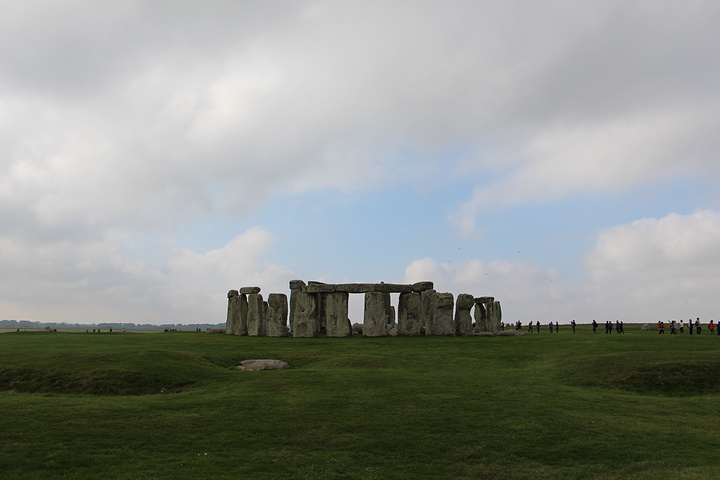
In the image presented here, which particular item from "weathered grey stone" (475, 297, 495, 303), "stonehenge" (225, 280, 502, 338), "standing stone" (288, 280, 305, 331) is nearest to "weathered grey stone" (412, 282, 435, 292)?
"stonehenge" (225, 280, 502, 338)

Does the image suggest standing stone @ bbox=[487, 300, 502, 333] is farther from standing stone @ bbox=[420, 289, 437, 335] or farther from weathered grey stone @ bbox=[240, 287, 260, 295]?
weathered grey stone @ bbox=[240, 287, 260, 295]

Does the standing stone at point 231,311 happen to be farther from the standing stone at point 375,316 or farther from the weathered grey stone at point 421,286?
the weathered grey stone at point 421,286

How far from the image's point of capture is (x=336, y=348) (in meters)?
31.7

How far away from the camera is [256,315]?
136 ft

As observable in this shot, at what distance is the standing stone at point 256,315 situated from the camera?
135 feet

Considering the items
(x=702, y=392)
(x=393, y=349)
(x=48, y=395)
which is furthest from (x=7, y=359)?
(x=702, y=392)

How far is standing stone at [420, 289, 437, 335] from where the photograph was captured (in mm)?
38994

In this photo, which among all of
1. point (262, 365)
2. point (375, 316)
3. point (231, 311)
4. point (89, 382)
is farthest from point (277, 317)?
point (89, 382)

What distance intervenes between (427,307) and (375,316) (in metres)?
3.93

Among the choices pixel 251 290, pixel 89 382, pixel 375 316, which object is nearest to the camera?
pixel 89 382

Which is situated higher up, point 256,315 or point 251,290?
point 251,290

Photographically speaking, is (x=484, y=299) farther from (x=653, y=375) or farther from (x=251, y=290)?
(x=653, y=375)

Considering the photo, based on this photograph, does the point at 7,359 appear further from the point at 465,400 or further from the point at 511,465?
the point at 511,465

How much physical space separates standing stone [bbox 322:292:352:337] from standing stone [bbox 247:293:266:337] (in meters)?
5.47
